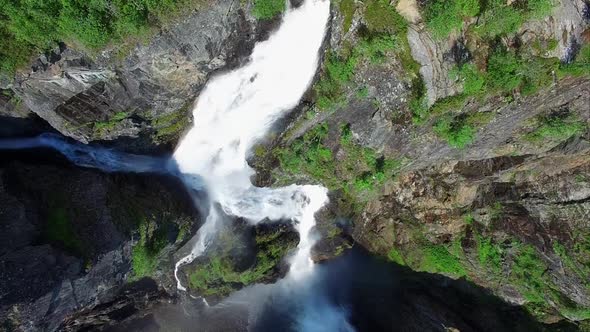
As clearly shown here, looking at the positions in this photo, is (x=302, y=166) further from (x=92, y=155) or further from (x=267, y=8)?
(x=92, y=155)

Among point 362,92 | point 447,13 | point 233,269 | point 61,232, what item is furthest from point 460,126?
point 61,232

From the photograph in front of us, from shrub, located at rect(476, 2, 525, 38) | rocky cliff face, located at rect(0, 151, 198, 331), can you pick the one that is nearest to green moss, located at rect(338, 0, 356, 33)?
shrub, located at rect(476, 2, 525, 38)

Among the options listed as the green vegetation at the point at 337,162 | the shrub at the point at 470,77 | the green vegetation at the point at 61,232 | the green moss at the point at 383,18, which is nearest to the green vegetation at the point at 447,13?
the green moss at the point at 383,18

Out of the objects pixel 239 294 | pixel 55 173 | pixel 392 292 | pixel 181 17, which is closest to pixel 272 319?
pixel 239 294

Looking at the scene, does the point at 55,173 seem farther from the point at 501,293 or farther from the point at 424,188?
the point at 501,293

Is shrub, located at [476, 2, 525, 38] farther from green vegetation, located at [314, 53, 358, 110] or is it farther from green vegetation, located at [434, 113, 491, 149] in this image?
green vegetation, located at [314, 53, 358, 110]

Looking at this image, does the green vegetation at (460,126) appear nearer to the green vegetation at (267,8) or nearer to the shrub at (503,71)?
the shrub at (503,71)
